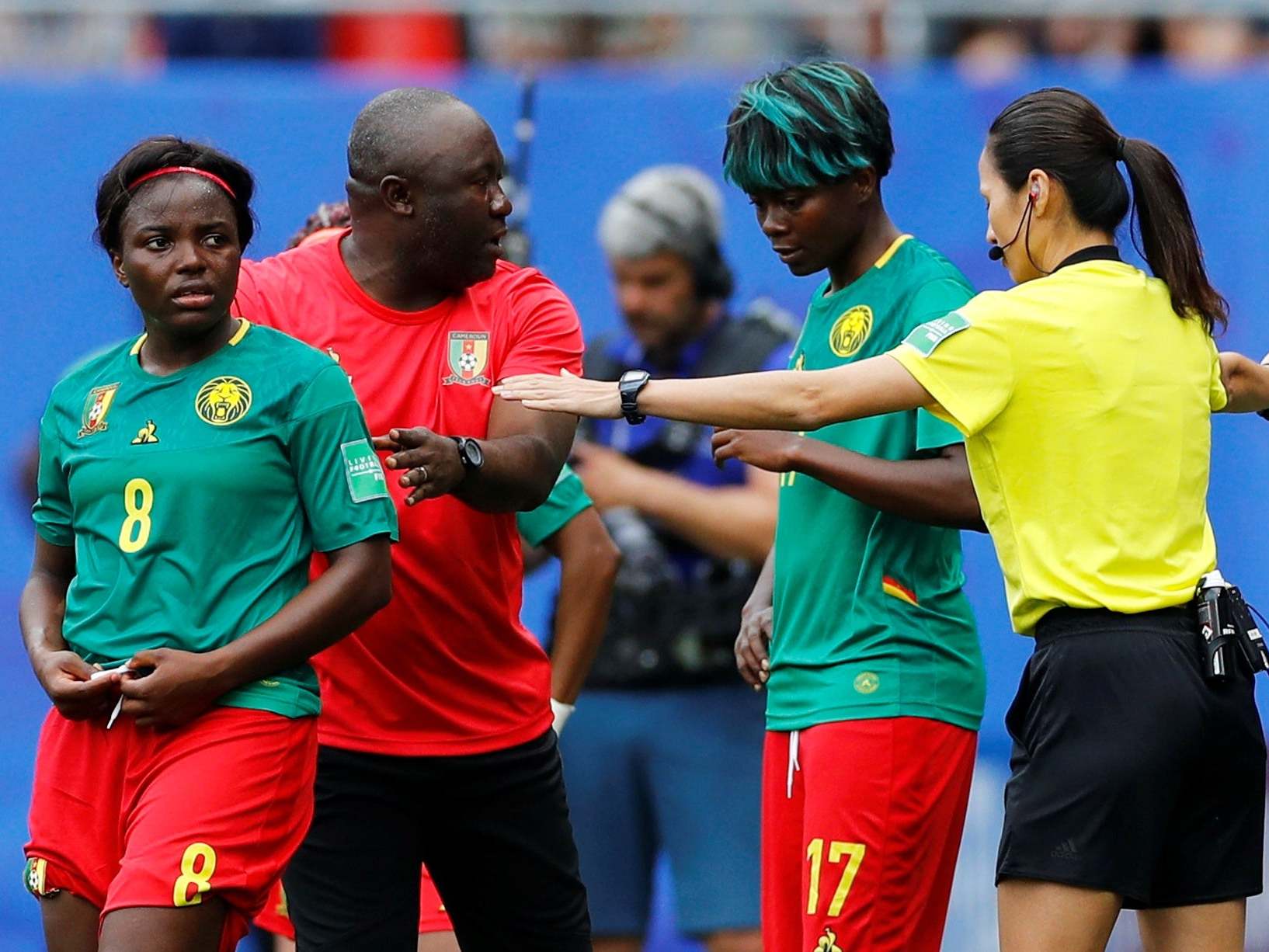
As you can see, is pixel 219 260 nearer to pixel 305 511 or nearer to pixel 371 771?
pixel 305 511

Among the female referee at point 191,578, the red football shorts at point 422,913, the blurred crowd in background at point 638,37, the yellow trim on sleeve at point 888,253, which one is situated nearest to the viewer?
the female referee at point 191,578

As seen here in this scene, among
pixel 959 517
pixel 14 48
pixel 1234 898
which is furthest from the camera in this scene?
pixel 14 48

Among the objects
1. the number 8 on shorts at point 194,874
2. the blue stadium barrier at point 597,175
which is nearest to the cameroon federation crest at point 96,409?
the number 8 on shorts at point 194,874

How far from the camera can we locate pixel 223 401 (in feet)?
13.1

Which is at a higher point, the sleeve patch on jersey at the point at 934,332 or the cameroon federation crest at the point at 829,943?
the sleeve patch on jersey at the point at 934,332

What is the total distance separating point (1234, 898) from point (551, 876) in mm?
1424

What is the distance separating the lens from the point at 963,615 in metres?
4.62

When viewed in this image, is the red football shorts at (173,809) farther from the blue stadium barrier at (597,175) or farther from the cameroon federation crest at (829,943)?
the blue stadium barrier at (597,175)

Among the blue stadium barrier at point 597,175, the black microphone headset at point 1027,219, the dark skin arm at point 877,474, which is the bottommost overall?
the dark skin arm at point 877,474

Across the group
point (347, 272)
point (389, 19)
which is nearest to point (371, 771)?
point (347, 272)

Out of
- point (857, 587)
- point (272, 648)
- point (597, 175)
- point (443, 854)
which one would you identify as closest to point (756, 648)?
point (857, 587)

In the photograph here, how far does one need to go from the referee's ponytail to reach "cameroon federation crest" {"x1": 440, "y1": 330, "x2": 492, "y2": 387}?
1108 millimetres

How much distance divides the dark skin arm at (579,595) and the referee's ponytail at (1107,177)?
62.2 inches

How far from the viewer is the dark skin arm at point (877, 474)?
4.35m
